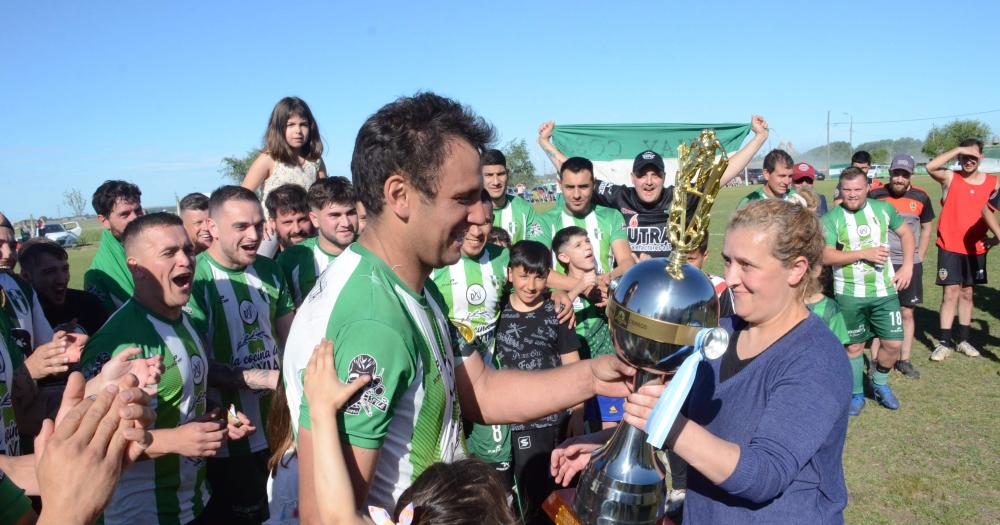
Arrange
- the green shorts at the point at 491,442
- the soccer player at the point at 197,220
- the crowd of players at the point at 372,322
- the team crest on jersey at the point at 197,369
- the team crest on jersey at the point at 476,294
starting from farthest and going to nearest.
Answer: the soccer player at the point at 197,220
the team crest on jersey at the point at 476,294
the green shorts at the point at 491,442
the team crest on jersey at the point at 197,369
the crowd of players at the point at 372,322

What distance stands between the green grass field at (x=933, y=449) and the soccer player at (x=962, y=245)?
414mm

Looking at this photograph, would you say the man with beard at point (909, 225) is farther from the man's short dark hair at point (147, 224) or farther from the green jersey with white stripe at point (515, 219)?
the man's short dark hair at point (147, 224)

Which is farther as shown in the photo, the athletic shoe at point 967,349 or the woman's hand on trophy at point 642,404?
the athletic shoe at point 967,349

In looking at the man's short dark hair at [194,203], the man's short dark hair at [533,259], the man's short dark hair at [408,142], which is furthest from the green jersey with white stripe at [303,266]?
the man's short dark hair at [408,142]

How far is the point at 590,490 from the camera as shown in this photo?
2240mm

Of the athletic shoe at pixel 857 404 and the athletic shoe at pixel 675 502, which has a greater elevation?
the athletic shoe at pixel 675 502

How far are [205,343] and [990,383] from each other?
836cm

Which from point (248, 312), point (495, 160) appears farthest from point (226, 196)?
point (495, 160)

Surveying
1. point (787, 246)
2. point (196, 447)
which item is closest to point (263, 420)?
point (196, 447)

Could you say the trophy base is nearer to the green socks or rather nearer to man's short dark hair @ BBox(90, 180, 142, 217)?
man's short dark hair @ BBox(90, 180, 142, 217)

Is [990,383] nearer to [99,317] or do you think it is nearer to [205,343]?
[205,343]

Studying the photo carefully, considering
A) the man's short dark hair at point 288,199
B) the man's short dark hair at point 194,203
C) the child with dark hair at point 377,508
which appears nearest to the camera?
the child with dark hair at point 377,508

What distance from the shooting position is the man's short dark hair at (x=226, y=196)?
4.38m

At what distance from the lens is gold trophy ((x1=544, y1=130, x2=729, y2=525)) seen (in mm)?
1970
